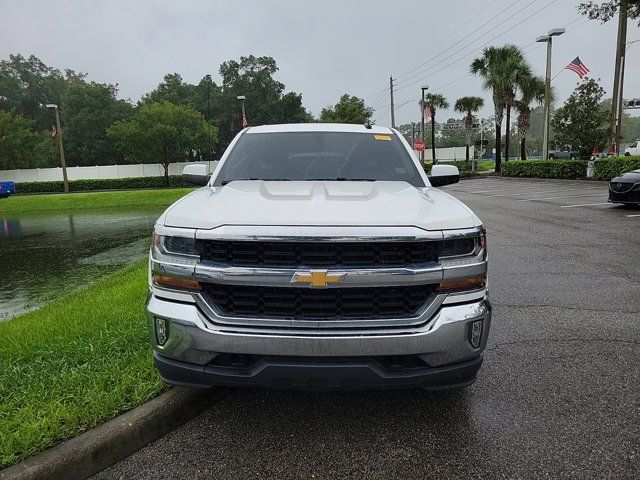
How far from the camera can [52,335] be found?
4125 mm

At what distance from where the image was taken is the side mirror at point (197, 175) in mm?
4207

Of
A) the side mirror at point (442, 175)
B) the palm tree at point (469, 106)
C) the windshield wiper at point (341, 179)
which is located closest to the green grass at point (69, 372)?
the windshield wiper at point (341, 179)

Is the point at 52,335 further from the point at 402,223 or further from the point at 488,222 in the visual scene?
the point at 488,222

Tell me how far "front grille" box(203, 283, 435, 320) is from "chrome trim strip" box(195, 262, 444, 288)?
0.06m

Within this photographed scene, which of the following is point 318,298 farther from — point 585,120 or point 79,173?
point 79,173

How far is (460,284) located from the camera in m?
2.43

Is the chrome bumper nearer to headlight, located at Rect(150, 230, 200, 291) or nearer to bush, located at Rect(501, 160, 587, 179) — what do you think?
headlight, located at Rect(150, 230, 200, 291)

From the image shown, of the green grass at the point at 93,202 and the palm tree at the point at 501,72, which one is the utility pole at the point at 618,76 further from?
the green grass at the point at 93,202

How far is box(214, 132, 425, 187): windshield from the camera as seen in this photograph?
3854 millimetres

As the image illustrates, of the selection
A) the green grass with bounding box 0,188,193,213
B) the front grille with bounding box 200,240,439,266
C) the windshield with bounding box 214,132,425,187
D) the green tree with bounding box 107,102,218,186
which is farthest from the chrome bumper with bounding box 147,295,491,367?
the green tree with bounding box 107,102,218,186

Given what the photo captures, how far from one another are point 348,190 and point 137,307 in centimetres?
276

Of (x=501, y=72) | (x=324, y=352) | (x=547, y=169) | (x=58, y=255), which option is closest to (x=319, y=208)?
(x=324, y=352)

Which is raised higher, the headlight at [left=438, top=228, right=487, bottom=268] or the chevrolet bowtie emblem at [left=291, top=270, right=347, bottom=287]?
the headlight at [left=438, top=228, right=487, bottom=268]

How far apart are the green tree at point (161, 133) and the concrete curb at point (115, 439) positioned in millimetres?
40993
